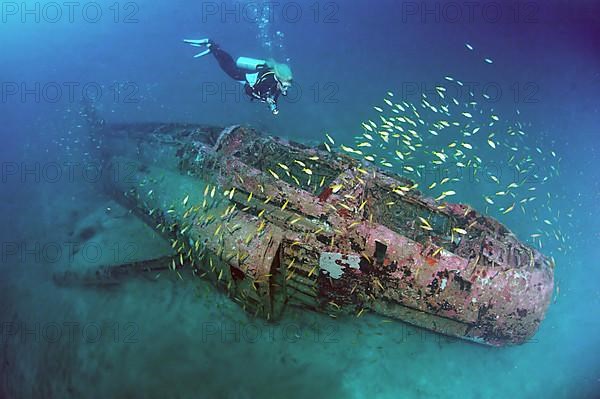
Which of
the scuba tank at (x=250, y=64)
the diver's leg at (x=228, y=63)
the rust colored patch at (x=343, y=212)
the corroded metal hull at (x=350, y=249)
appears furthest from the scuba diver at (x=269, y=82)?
the rust colored patch at (x=343, y=212)

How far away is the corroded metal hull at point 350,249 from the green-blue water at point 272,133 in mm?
837

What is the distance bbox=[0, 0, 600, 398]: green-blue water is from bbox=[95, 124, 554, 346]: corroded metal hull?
2.75 feet

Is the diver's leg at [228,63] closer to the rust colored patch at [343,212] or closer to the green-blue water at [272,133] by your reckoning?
the green-blue water at [272,133]

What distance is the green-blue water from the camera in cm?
661

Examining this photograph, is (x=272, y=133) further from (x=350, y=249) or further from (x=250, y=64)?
(x=350, y=249)

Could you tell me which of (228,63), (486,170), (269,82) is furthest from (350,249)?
(486,170)

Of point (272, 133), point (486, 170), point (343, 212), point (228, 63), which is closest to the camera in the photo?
point (343, 212)

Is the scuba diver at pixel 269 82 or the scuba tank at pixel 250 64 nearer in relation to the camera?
the scuba diver at pixel 269 82

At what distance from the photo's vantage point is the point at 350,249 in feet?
18.4

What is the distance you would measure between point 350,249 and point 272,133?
31.2ft

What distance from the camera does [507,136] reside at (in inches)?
697

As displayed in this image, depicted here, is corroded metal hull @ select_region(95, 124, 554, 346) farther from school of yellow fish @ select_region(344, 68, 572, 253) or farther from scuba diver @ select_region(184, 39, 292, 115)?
school of yellow fish @ select_region(344, 68, 572, 253)

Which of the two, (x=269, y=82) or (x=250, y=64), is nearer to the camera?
(x=269, y=82)

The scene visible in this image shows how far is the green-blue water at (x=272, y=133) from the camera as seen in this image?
21.7ft
